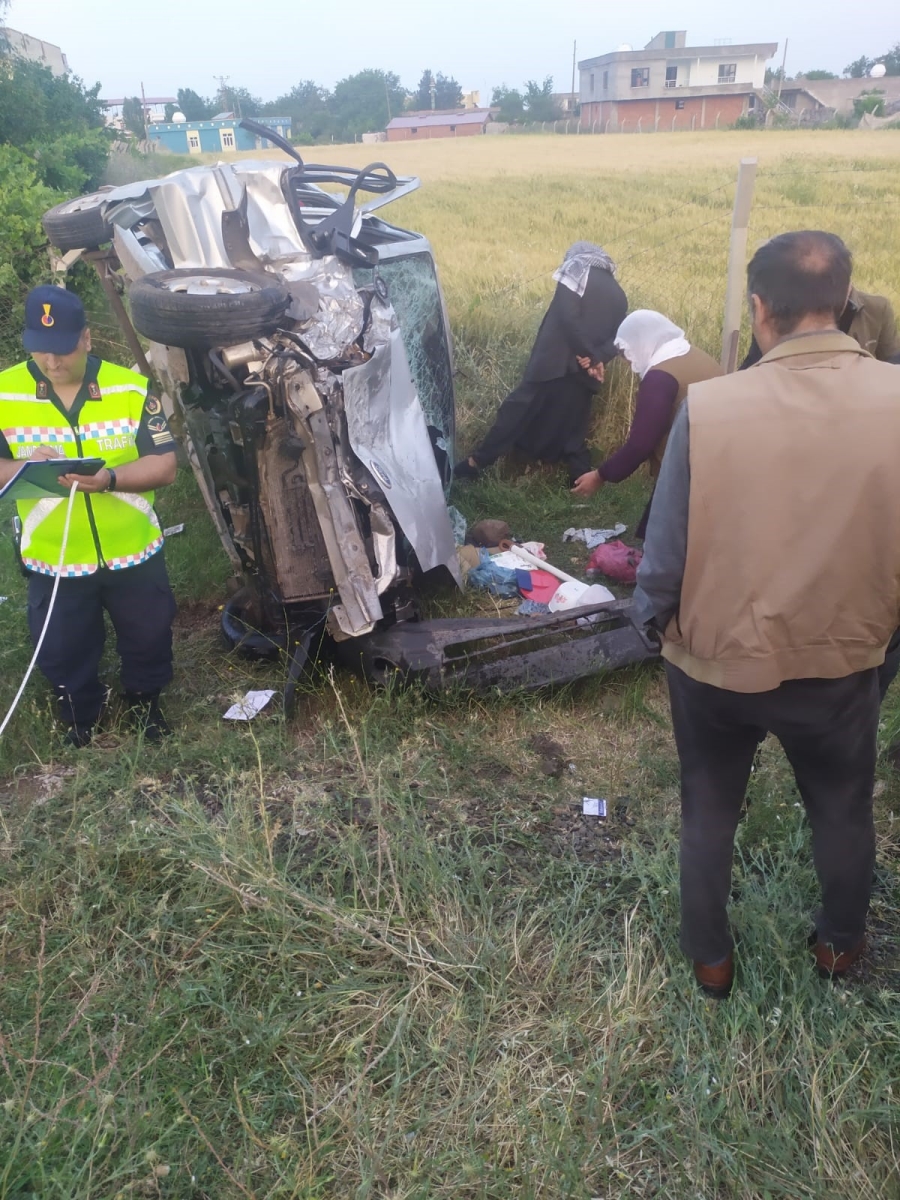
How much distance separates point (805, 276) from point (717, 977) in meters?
1.71

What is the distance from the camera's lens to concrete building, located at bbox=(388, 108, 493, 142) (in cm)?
6131

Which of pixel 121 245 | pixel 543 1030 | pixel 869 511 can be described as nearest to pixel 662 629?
pixel 869 511

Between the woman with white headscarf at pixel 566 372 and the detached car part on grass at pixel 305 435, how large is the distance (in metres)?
1.71

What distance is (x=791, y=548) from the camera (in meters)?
1.82

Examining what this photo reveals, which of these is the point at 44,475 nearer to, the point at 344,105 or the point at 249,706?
the point at 249,706

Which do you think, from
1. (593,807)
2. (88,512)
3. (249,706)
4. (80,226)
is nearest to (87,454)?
(88,512)

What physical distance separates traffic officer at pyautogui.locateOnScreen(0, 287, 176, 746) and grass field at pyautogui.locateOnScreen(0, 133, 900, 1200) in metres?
0.24

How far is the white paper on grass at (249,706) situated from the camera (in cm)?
374

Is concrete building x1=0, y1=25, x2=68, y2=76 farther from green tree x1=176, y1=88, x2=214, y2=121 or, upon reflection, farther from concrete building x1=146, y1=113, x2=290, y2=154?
green tree x1=176, y1=88, x2=214, y2=121

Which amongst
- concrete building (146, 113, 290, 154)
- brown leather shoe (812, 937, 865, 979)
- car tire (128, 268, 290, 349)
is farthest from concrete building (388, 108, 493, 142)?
brown leather shoe (812, 937, 865, 979)

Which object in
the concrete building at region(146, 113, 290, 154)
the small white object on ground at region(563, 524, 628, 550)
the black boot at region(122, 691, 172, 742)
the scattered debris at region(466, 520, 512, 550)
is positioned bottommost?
the concrete building at region(146, 113, 290, 154)

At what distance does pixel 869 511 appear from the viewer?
179 cm

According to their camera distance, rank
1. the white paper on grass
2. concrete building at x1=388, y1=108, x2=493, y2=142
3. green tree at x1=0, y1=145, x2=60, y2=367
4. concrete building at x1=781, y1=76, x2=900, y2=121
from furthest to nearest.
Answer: concrete building at x1=388, y1=108, x2=493, y2=142
concrete building at x1=781, y1=76, x2=900, y2=121
green tree at x1=0, y1=145, x2=60, y2=367
the white paper on grass

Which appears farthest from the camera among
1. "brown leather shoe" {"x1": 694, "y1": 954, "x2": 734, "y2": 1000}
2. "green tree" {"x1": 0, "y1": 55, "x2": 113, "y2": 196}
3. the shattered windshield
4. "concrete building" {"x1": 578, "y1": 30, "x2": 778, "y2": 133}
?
"concrete building" {"x1": 578, "y1": 30, "x2": 778, "y2": 133}
